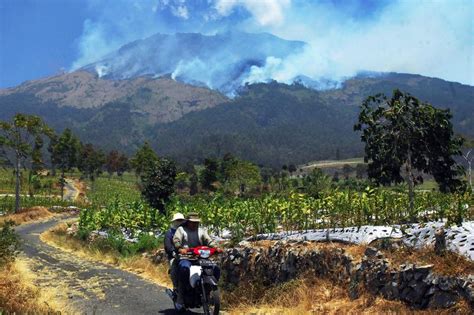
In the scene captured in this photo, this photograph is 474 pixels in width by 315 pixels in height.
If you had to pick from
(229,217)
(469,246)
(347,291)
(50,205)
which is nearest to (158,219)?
(229,217)

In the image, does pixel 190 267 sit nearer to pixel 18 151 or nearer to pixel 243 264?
pixel 243 264

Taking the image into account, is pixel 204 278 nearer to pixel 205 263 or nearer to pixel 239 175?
pixel 205 263

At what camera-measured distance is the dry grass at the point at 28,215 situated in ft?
130

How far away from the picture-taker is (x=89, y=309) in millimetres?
9688

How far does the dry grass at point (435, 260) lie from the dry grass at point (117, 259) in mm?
6539

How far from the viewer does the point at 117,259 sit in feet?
53.8

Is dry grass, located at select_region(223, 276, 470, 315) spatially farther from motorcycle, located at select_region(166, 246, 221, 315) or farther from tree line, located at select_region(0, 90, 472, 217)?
tree line, located at select_region(0, 90, 472, 217)

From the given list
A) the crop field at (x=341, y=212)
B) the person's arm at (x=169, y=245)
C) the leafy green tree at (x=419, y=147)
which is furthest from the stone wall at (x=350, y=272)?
the leafy green tree at (x=419, y=147)

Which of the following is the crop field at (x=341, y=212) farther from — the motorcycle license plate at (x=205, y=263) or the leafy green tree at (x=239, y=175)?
the leafy green tree at (x=239, y=175)

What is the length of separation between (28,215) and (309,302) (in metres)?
39.6

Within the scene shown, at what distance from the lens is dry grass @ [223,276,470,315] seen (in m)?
7.66

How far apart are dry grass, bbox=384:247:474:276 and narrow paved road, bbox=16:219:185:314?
4569 mm

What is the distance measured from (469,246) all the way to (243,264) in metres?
5.45

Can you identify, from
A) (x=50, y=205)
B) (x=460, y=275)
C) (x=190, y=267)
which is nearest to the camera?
(x=460, y=275)
